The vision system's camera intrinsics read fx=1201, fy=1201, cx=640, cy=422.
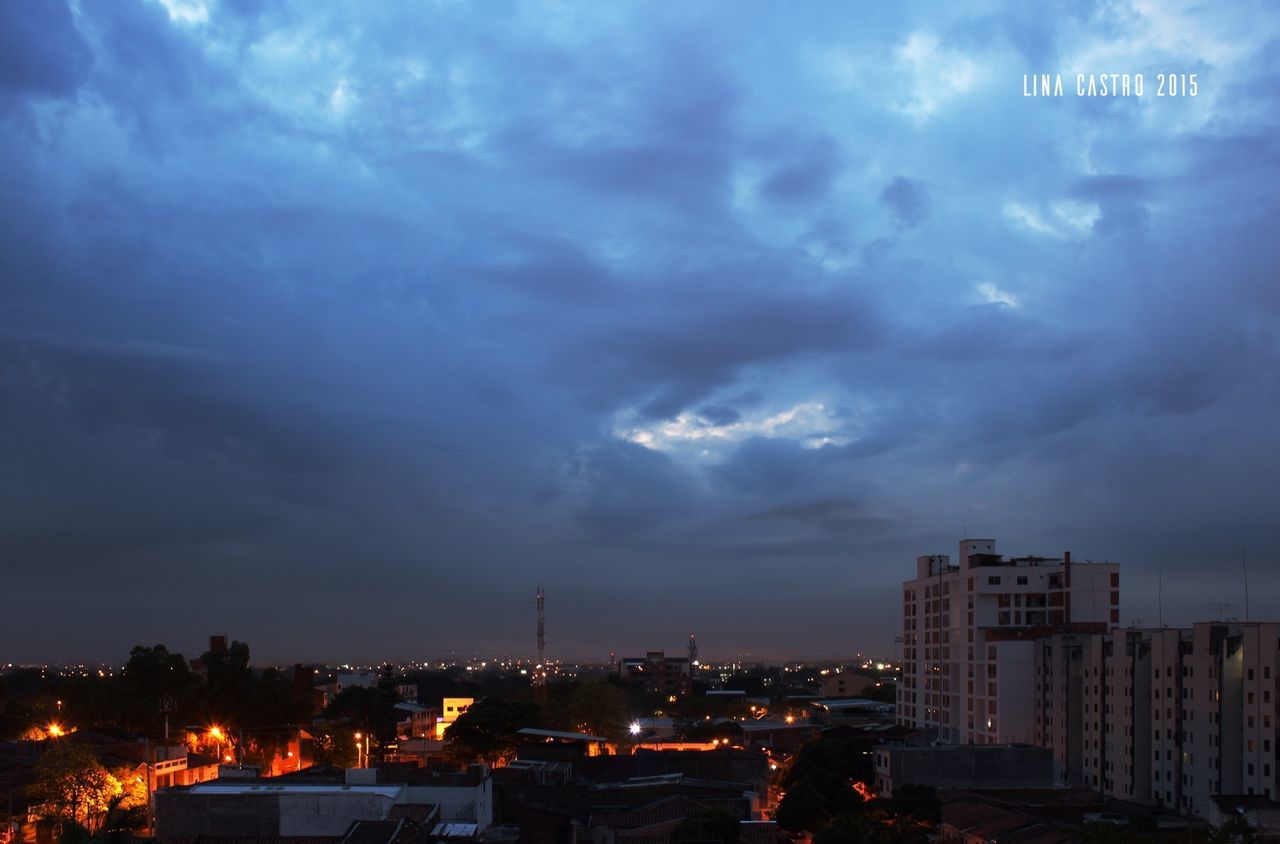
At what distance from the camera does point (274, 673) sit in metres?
69.8

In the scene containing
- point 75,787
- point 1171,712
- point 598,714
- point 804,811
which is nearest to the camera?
point 75,787

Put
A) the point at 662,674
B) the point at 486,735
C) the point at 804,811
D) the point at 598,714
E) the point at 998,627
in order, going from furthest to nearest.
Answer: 1. the point at 662,674
2. the point at 598,714
3. the point at 998,627
4. the point at 486,735
5. the point at 804,811

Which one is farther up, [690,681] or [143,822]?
[143,822]

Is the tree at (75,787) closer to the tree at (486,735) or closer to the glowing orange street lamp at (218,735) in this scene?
the glowing orange street lamp at (218,735)

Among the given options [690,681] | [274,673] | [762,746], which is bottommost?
[690,681]

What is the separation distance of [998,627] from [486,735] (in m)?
32.3

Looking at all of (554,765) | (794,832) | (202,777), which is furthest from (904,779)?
(202,777)

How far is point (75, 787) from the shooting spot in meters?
37.1

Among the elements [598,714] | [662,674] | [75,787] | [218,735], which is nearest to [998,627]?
[598,714]

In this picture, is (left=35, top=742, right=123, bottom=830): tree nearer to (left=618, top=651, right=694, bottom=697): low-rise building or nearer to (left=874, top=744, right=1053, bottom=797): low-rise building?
(left=874, top=744, right=1053, bottom=797): low-rise building

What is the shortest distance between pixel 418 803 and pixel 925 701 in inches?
2179

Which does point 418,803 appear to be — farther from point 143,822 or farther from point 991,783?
point 991,783

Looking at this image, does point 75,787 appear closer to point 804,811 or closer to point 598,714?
point 804,811

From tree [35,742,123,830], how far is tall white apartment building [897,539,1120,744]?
160 feet
